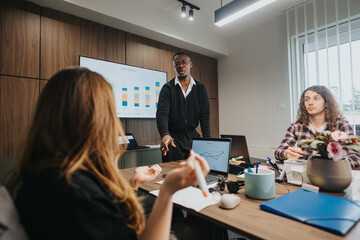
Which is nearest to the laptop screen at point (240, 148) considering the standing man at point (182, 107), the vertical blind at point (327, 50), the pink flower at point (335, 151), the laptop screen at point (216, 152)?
the standing man at point (182, 107)

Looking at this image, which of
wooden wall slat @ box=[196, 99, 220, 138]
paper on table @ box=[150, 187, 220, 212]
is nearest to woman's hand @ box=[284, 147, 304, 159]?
paper on table @ box=[150, 187, 220, 212]

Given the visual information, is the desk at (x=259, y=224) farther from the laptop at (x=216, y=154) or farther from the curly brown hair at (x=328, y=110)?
the curly brown hair at (x=328, y=110)

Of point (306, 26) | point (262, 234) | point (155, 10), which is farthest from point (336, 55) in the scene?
point (262, 234)

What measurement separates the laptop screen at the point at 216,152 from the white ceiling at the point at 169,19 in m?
2.26

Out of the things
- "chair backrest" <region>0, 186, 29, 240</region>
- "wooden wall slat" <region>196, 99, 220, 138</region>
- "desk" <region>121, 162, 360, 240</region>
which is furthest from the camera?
"wooden wall slat" <region>196, 99, 220, 138</region>

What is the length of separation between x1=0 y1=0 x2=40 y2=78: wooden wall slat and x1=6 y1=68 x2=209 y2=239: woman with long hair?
2.28 meters

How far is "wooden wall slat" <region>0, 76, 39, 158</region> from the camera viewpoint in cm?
225

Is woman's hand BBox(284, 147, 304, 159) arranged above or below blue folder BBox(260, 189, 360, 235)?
above

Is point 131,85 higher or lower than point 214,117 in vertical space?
higher

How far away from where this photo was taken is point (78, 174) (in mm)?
515

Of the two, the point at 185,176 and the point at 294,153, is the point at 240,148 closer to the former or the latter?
the point at 294,153

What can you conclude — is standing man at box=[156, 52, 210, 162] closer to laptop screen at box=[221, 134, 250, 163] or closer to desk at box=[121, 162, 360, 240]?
laptop screen at box=[221, 134, 250, 163]

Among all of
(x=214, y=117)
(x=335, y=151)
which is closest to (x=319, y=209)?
(x=335, y=151)

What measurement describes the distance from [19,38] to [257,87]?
3.65 m
